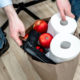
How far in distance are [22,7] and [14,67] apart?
0.68m

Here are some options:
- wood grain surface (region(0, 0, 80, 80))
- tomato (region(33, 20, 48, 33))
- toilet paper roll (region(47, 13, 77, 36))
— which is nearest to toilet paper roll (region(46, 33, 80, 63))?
toilet paper roll (region(47, 13, 77, 36))

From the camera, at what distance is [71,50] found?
75 cm

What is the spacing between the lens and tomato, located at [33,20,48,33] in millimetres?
936

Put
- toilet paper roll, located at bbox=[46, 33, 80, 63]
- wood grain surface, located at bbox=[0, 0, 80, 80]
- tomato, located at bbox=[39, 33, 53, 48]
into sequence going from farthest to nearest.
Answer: wood grain surface, located at bbox=[0, 0, 80, 80], tomato, located at bbox=[39, 33, 53, 48], toilet paper roll, located at bbox=[46, 33, 80, 63]

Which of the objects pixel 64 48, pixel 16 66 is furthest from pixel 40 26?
pixel 16 66

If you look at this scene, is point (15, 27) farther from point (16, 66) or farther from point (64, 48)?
point (16, 66)

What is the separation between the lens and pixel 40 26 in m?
0.93

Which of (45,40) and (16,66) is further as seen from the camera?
(16,66)

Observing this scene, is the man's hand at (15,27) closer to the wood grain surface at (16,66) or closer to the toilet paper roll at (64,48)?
the toilet paper roll at (64,48)

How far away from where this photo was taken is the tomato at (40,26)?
36.9 inches

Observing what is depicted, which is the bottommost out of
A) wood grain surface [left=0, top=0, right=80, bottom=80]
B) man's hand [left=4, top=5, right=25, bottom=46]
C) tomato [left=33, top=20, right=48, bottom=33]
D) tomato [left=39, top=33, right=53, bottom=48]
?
wood grain surface [left=0, top=0, right=80, bottom=80]

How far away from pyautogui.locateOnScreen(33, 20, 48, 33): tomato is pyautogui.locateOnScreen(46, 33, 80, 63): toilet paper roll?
177mm

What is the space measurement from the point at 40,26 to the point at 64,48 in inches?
9.6

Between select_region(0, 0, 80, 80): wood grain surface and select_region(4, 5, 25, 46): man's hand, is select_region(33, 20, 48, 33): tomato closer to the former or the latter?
select_region(4, 5, 25, 46): man's hand
